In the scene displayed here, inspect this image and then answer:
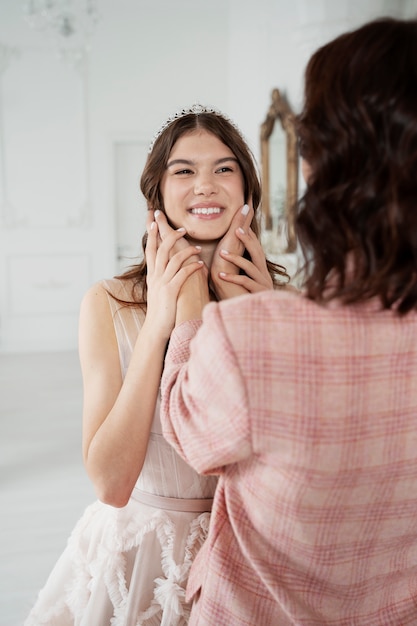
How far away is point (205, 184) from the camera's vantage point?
1.50 metres

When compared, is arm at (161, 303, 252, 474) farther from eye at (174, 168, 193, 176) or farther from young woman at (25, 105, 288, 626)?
eye at (174, 168, 193, 176)

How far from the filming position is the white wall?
654cm

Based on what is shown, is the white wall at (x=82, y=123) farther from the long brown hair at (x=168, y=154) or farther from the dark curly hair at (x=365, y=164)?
the dark curly hair at (x=365, y=164)

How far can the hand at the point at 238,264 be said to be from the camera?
1.40 m

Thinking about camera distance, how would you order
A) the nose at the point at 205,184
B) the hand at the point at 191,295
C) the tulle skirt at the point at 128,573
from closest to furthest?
the hand at the point at 191,295 → the tulle skirt at the point at 128,573 → the nose at the point at 205,184

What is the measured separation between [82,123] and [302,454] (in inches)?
257

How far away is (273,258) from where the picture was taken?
517cm

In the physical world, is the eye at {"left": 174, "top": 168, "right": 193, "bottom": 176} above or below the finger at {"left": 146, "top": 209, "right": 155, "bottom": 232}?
above

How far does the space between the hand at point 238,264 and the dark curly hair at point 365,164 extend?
60 centimetres

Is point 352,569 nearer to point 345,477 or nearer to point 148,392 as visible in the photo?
point 345,477

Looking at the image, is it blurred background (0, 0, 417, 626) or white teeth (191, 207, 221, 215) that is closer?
white teeth (191, 207, 221, 215)

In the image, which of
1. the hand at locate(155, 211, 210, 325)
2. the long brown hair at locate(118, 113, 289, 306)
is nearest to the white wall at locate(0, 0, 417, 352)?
the long brown hair at locate(118, 113, 289, 306)

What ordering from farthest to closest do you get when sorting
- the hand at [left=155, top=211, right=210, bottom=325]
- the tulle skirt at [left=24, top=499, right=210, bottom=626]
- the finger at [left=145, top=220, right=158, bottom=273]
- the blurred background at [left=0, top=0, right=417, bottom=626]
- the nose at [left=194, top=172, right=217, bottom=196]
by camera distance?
the blurred background at [left=0, top=0, right=417, bottom=626]
the nose at [left=194, top=172, right=217, bottom=196]
the finger at [left=145, top=220, right=158, bottom=273]
the tulle skirt at [left=24, top=499, right=210, bottom=626]
the hand at [left=155, top=211, right=210, bottom=325]

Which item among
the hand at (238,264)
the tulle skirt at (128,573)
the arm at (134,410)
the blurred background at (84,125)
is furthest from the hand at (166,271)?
the blurred background at (84,125)
